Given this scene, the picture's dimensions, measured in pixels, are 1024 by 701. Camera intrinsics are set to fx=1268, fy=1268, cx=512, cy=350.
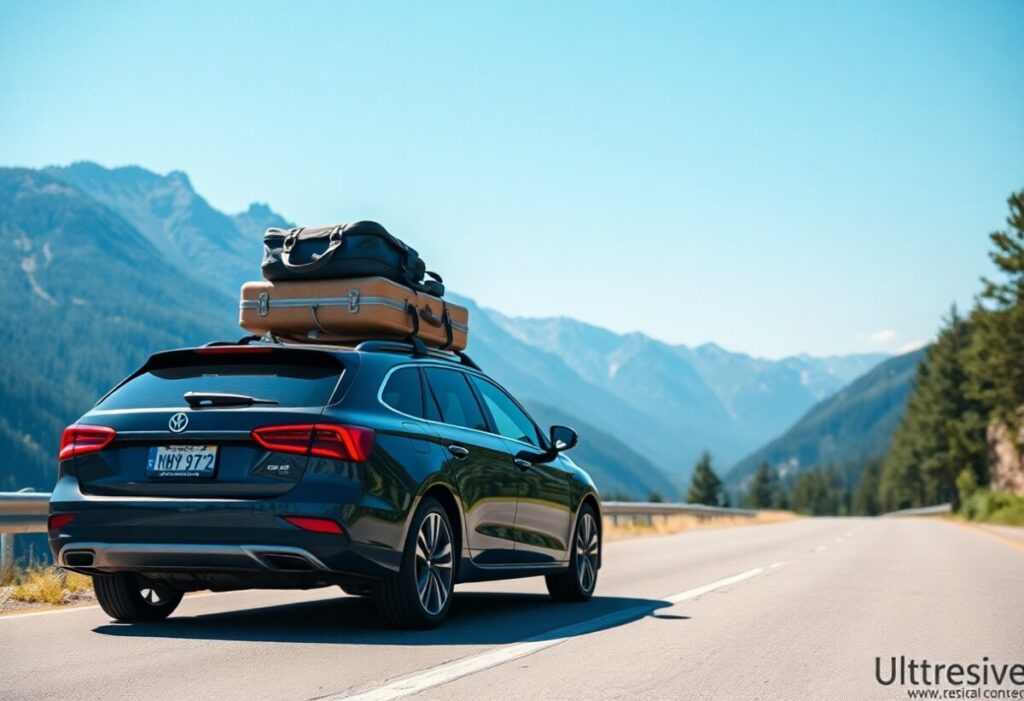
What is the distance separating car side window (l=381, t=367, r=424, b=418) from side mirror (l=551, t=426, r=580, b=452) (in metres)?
1.76

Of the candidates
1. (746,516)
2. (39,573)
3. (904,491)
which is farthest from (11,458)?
(39,573)

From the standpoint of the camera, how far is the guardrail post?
1063 centimetres

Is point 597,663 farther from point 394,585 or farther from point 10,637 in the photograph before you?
point 10,637

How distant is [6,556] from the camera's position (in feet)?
36.0

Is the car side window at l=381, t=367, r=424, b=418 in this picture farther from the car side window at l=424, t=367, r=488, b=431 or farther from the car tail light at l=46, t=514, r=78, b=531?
the car tail light at l=46, t=514, r=78, b=531

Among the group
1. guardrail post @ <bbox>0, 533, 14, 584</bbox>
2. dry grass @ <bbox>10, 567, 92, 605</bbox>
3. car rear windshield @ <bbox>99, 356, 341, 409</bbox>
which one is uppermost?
car rear windshield @ <bbox>99, 356, 341, 409</bbox>

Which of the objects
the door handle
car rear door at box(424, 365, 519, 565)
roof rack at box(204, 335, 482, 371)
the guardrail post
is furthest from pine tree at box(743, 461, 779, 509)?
the door handle

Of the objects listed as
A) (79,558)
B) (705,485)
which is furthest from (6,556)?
(705,485)

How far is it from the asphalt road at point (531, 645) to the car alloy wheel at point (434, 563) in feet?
0.71

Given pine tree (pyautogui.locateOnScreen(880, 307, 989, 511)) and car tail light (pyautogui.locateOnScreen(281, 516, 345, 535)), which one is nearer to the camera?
car tail light (pyautogui.locateOnScreen(281, 516, 345, 535))

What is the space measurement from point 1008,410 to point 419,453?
175ft

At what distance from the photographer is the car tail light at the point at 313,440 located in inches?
272

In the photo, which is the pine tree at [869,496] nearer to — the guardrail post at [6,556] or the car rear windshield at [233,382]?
the guardrail post at [6,556]

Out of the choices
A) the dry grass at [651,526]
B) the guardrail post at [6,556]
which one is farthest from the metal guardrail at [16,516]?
the dry grass at [651,526]
